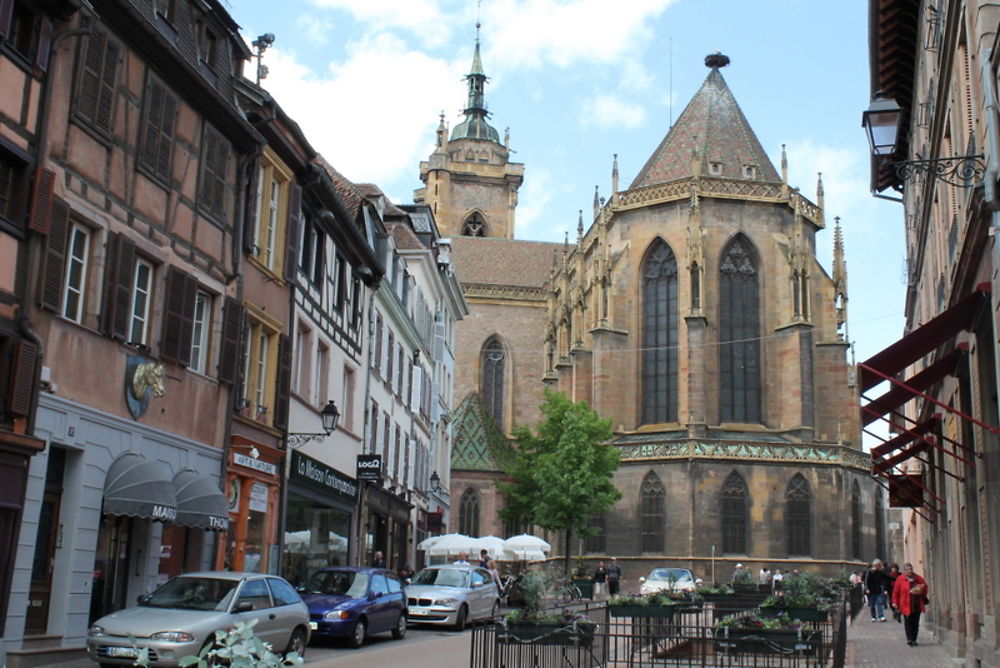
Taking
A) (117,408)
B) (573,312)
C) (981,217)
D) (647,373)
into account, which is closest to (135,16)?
(117,408)

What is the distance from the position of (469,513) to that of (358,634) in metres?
41.1

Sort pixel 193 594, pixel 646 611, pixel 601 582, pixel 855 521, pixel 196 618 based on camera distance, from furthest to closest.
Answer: pixel 855 521 → pixel 601 582 → pixel 646 611 → pixel 193 594 → pixel 196 618

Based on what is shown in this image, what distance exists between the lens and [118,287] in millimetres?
14422

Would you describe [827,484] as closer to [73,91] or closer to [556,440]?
[556,440]

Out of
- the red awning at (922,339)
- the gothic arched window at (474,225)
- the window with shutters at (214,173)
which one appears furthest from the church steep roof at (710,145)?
the red awning at (922,339)

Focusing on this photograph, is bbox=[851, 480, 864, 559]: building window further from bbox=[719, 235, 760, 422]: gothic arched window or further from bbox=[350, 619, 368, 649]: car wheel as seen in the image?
bbox=[350, 619, 368, 649]: car wheel

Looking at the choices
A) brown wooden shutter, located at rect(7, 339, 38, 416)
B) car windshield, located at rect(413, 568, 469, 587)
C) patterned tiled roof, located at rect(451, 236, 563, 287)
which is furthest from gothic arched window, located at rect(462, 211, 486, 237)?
brown wooden shutter, located at rect(7, 339, 38, 416)

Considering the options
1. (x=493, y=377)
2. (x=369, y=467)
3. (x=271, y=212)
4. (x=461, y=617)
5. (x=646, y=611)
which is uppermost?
(x=493, y=377)

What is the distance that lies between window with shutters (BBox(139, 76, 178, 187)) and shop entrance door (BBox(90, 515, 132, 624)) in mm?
4653

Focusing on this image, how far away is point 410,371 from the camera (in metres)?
35.8

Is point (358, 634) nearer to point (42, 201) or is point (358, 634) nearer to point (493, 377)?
point (42, 201)

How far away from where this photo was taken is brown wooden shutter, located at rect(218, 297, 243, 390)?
1764 cm

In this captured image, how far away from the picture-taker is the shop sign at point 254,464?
60.0ft

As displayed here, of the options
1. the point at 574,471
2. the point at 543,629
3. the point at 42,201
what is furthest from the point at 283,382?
the point at 574,471
